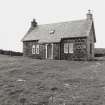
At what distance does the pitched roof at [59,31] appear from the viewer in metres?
36.2

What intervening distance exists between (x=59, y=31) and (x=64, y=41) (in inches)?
144

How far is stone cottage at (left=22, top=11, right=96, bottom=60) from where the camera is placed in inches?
1371

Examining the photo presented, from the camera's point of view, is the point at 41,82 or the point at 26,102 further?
the point at 41,82

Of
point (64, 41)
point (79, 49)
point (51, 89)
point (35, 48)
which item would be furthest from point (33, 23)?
point (51, 89)

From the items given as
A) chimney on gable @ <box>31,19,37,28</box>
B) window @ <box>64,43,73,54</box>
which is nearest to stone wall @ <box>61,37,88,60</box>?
window @ <box>64,43,73,54</box>

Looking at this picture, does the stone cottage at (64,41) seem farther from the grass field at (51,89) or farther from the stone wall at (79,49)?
the grass field at (51,89)

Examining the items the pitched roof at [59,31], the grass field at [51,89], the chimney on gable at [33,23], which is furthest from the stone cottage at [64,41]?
the grass field at [51,89]

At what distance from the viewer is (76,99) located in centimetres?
1414

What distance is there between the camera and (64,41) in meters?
36.7

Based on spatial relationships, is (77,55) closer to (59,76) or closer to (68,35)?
(68,35)

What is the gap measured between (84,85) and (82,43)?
1787 cm

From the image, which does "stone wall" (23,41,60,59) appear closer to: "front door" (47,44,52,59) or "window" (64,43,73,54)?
"front door" (47,44,52,59)

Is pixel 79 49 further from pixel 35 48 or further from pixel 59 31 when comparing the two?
pixel 35 48

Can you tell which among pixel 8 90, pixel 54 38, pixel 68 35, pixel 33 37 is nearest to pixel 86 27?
pixel 68 35
